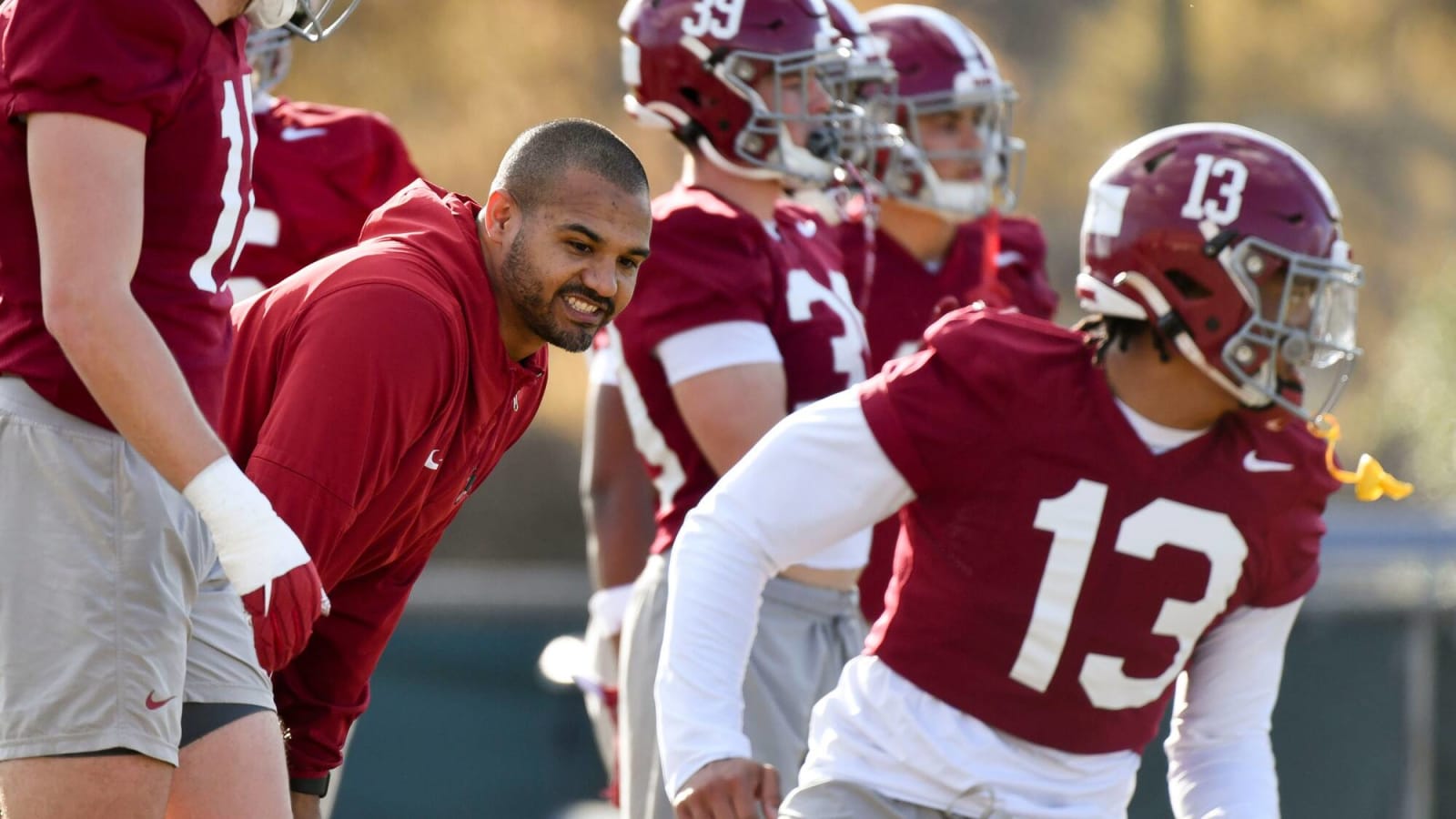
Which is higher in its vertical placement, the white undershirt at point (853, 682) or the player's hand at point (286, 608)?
the player's hand at point (286, 608)

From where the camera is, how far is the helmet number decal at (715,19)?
3.79 m

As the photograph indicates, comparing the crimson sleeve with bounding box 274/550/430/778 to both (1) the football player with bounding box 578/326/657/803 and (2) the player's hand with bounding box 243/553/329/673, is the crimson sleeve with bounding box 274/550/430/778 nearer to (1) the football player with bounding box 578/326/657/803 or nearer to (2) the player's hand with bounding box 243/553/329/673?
(2) the player's hand with bounding box 243/553/329/673

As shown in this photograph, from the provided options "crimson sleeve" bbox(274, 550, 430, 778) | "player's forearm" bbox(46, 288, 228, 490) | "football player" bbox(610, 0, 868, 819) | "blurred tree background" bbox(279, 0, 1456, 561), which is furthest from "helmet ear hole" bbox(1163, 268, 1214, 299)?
"blurred tree background" bbox(279, 0, 1456, 561)

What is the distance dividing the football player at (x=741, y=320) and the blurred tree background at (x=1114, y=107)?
6.04 m

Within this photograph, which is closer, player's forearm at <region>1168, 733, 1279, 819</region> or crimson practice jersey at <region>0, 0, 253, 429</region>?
crimson practice jersey at <region>0, 0, 253, 429</region>

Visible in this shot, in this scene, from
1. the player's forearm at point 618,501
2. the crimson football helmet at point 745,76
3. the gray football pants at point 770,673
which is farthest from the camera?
the player's forearm at point 618,501

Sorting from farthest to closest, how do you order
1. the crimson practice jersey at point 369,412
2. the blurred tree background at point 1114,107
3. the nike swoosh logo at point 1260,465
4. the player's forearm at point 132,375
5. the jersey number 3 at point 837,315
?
1. the blurred tree background at point 1114,107
2. the jersey number 3 at point 837,315
3. the nike swoosh logo at point 1260,465
4. the crimson practice jersey at point 369,412
5. the player's forearm at point 132,375

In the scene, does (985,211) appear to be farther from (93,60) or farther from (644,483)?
(93,60)

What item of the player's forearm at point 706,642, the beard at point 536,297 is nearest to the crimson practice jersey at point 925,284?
the player's forearm at point 706,642

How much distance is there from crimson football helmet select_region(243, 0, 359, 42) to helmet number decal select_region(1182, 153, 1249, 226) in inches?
47.5

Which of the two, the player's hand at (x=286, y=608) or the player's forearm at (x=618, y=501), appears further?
the player's forearm at (x=618, y=501)

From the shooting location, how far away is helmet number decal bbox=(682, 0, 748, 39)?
3787 mm

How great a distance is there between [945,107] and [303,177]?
1.53m

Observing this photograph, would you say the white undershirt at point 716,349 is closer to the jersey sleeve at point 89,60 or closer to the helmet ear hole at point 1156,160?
the helmet ear hole at point 1156,160
